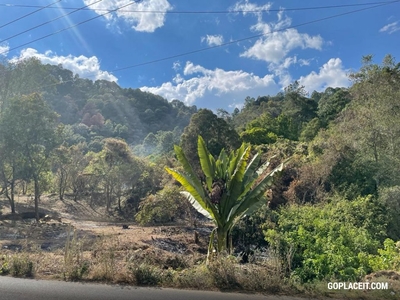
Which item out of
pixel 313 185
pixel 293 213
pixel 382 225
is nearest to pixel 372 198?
pixel 382 225

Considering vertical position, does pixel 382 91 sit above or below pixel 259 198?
above

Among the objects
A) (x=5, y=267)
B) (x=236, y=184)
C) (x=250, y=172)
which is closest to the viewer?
(x=5, y=267)

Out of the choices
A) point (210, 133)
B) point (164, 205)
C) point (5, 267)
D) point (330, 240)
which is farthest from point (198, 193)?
point (210, 133)

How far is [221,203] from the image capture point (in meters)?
7.41

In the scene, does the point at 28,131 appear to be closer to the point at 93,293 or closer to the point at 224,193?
the point at 224,193

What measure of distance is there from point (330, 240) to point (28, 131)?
56.3 feet

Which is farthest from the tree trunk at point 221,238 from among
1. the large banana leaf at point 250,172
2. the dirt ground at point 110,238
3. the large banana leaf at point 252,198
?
the dirt ground at point 110,238

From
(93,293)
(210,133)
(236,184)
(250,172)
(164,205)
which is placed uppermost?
(210,133)

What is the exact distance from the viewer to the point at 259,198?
7.63 metres

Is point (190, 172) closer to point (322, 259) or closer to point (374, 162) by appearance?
point (322, 259)

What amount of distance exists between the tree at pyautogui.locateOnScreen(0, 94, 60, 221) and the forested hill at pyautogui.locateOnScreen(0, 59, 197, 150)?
90.3 feet

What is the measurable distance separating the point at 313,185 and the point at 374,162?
289 centimetres

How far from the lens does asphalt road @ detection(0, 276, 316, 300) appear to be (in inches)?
160

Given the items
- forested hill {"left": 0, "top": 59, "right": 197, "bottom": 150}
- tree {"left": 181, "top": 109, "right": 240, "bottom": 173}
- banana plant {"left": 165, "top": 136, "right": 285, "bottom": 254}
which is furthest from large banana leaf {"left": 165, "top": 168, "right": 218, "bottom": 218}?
forested hill {"left": 0, "top": 59, "right": 197, "bottom": 150}
